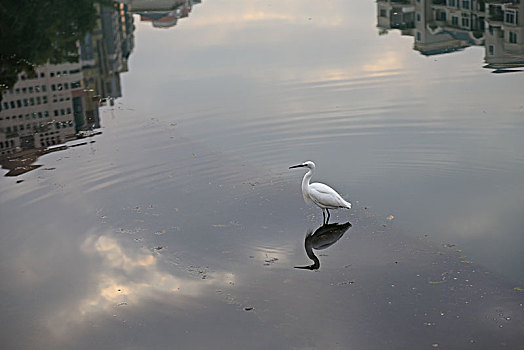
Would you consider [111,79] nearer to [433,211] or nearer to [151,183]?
[151,183]

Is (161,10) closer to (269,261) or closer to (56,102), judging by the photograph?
(56,102)

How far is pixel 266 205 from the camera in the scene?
16.5 metres

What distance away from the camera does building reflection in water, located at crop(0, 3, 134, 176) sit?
22.6 metres

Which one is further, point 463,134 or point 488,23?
point 488,23

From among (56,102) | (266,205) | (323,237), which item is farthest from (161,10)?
(323,237)

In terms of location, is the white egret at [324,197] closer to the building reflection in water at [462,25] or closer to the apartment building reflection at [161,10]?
the building reflection in water at [462,25]

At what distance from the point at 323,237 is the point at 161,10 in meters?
43.4

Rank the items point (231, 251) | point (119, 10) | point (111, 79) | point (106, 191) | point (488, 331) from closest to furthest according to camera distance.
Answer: point (488, 331) → point (231, 251) → point (106, 191) → point (111, 79) → point (119, 10)

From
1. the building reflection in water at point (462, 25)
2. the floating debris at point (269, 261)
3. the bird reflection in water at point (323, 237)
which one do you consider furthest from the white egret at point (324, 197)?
the building reflection in water at point (462, 25)

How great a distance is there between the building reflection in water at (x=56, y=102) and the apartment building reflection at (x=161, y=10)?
31.1 ft

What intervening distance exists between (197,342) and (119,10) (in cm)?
4435

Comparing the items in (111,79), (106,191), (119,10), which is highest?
(119,10)

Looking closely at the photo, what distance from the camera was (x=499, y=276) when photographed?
504 inches

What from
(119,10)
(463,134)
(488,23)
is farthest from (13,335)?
(119,10)
